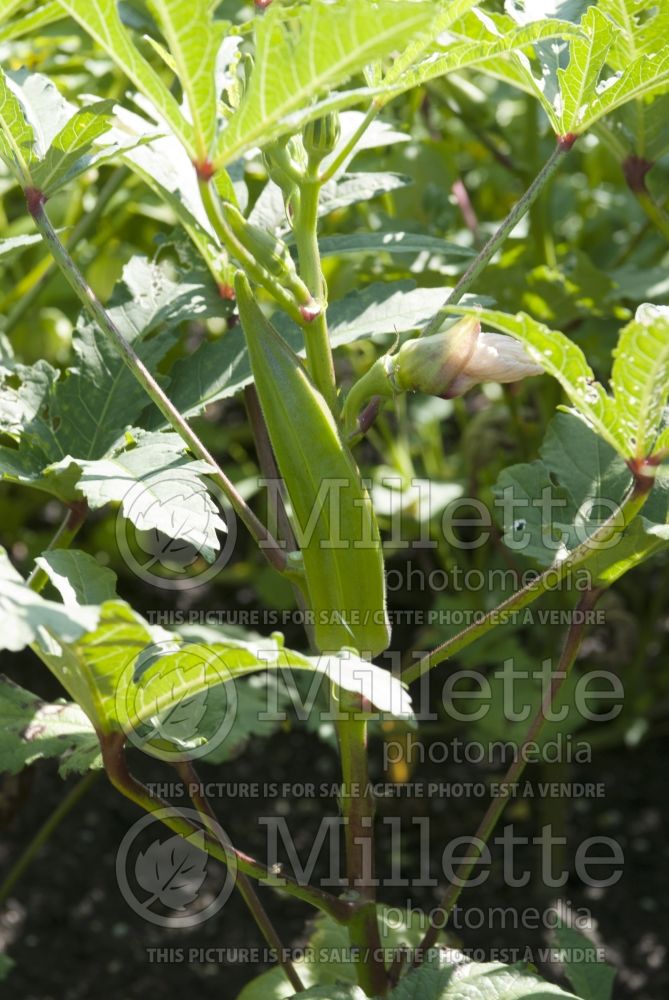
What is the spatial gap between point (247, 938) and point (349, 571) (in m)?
0.95

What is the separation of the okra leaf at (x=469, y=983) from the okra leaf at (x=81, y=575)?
1.15 feet

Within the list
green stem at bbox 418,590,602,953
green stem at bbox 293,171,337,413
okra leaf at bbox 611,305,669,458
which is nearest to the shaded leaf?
green stem at bbox 418,590,602,953

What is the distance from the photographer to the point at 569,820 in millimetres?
1706

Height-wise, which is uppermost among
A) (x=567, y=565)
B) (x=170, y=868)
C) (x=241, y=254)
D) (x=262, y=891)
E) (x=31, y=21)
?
(x=31, y=21)

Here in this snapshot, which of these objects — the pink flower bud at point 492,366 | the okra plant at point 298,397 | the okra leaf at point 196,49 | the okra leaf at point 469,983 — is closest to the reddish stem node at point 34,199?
the okra plant at point 298,397

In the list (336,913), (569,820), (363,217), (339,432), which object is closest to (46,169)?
(339,432)

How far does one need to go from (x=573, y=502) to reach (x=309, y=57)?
0.43 m

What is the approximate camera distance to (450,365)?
0.74 m

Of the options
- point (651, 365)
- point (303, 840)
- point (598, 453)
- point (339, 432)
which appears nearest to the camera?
point (651, 365)

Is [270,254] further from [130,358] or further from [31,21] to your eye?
[31,21]

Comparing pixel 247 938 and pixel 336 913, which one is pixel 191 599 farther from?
pixel 336 913

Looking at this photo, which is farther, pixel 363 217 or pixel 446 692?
pixel 446 692

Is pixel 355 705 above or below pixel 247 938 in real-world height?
above

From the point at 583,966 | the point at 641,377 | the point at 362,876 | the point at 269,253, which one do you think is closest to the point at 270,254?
the point at 269,253
